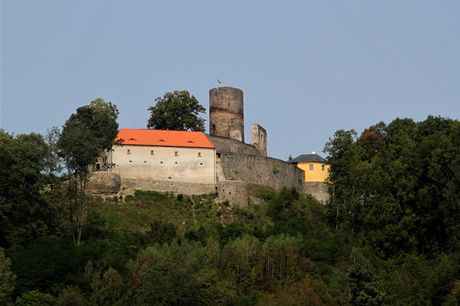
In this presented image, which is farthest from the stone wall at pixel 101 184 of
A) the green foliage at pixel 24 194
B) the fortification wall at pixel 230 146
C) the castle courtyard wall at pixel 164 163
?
the fortification wall at pixel 230 146

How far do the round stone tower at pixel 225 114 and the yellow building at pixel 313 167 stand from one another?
542 centimetres

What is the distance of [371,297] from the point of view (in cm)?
5319

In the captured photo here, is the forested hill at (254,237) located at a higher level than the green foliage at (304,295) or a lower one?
higher

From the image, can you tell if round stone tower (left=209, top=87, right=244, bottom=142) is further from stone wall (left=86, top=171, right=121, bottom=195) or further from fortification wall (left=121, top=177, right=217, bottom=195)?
stone wall (left=86, top=171, right=121, bottom=195)

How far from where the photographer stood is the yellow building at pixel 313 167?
280 feet

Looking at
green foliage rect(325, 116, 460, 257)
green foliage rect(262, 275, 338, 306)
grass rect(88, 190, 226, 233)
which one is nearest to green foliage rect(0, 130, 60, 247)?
grass rect(88, 190, 226, 233)

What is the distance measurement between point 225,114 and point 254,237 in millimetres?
25384

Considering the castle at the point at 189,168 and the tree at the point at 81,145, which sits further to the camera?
the castle at the point at 189,168

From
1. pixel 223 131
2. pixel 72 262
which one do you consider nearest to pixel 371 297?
pixel 72 262

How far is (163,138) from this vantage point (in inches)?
2997

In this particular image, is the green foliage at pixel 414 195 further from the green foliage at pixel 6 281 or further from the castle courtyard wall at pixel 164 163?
the green foliage at pixel 6 281

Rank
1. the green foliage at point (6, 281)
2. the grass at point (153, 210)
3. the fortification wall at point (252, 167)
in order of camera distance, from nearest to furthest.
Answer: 1. the green foliage at point (6, 281)
2. the grass at point (153, 210)
3. the fortification wall at point (252, 167)

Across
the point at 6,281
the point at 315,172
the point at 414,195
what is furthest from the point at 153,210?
the point at 315,172

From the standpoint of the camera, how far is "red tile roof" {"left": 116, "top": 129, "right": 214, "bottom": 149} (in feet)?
246
